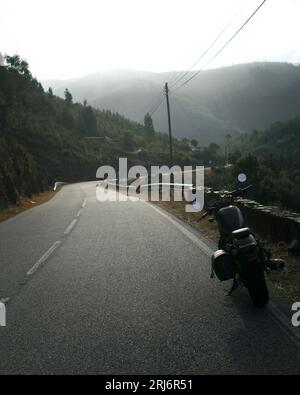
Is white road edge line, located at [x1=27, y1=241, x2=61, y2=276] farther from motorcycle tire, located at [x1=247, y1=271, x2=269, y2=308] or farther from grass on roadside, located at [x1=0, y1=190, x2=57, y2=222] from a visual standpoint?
grass on roadside, located at [x1=0, y1=190, x2=57, y2=222]

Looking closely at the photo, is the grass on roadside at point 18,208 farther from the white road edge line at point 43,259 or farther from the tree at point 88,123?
the tree at point 88,123

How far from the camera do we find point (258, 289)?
5.55m

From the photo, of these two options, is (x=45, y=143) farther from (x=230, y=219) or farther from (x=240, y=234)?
(x=240, y=234)

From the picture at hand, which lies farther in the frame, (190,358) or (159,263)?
(159,263)

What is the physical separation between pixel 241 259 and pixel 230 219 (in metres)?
0.80

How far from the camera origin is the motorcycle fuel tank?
6102 mm

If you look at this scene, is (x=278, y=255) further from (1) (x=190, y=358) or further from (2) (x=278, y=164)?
(2) (x=278, y=164)

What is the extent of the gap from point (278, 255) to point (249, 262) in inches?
137

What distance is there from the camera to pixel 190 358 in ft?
13.9

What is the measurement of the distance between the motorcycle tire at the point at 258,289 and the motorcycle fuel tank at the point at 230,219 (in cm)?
79

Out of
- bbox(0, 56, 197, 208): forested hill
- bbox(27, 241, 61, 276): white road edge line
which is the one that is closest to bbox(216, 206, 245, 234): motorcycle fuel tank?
bbox(27, 241, 61, 276): white road edge line

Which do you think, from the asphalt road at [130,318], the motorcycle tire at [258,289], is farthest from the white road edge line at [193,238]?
the motorcycle tire at [258,289]

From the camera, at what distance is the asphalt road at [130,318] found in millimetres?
4176

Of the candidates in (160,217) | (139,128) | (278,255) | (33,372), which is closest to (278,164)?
(160,217)
